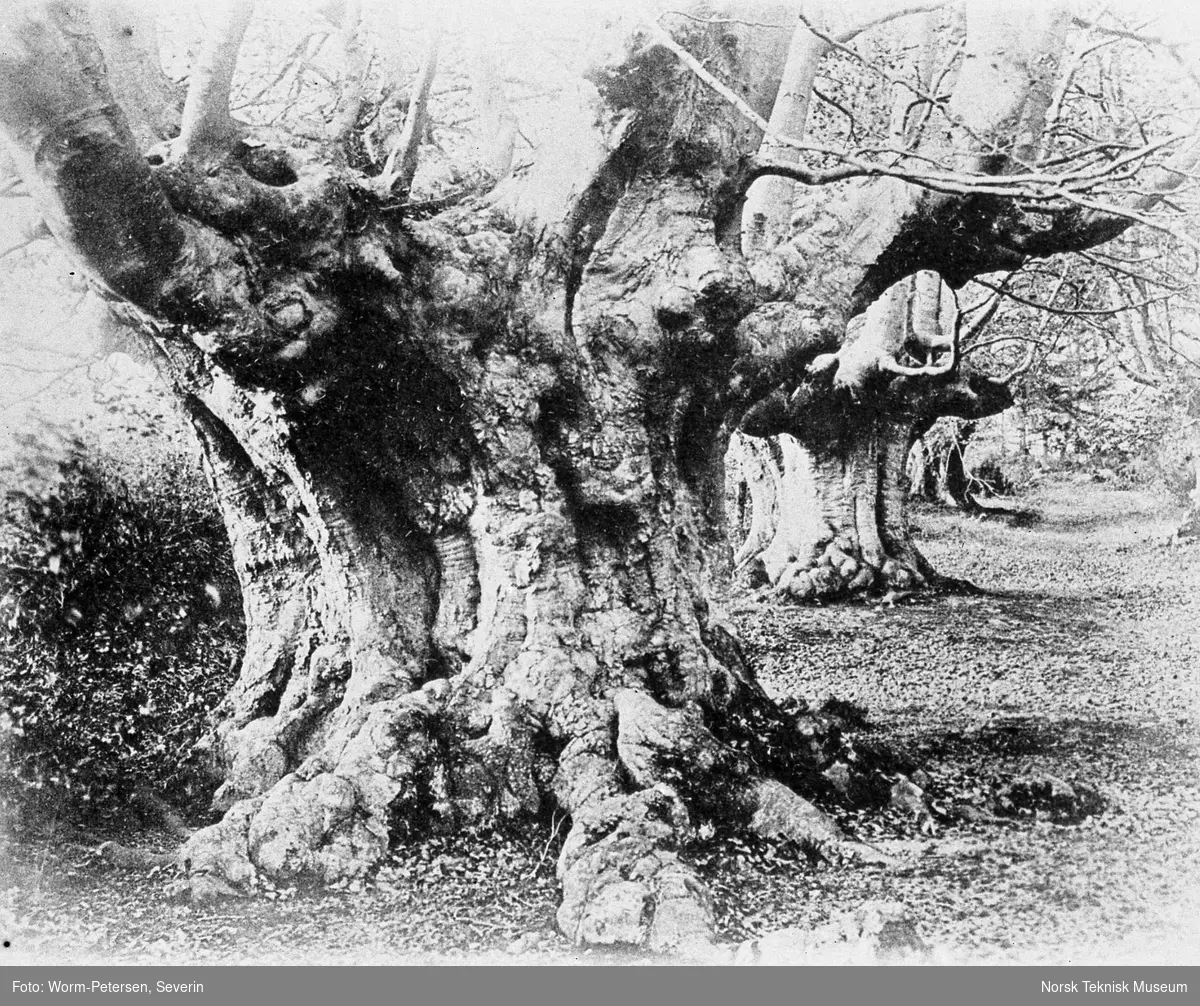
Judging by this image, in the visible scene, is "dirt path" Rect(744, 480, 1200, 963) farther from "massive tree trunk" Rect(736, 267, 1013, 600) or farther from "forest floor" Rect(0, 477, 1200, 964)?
"massive tree trunk" Rect(736, 267, 1013, 600)

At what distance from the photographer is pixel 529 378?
15.1 ft

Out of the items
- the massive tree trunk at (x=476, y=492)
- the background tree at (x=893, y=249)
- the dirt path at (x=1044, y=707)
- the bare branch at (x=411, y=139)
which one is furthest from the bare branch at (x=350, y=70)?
the dirt path at (x=1044, y=707)

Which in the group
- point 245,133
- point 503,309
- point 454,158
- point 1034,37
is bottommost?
point 503,309

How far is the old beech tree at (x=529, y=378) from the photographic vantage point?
158 inches

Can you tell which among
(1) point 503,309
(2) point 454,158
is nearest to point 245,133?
(1) point 503,309

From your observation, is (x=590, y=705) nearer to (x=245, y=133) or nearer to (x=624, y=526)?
(x=624, y=526)

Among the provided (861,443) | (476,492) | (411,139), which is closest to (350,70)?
(411,139)

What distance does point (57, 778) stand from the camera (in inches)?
171

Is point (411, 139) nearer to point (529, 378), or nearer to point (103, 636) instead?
point (529, 378)

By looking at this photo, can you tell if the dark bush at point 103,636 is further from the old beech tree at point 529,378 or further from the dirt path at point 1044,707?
the dirt path at point 1044,707

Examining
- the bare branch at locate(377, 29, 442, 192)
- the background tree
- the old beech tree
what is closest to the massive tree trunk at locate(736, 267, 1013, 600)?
the background tree

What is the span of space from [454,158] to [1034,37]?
10.5 feet

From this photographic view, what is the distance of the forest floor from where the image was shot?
3764 mm

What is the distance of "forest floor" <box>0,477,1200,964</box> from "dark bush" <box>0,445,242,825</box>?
0.35 m
